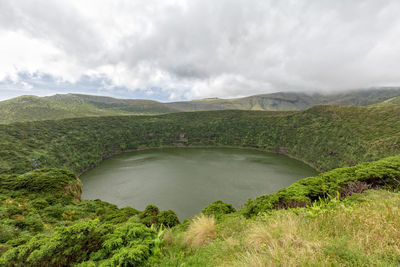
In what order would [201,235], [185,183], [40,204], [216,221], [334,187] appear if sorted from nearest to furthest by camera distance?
[201,235] → [216,221] → [334,187] → [40,204] → [185,183]

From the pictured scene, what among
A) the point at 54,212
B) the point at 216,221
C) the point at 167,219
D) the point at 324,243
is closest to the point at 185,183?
the point at 167,219

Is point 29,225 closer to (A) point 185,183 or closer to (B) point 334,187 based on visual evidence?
(B) point 334,187

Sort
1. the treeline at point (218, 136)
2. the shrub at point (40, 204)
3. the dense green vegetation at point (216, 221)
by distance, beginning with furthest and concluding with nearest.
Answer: the treeline at point (218, 136) < the shrub at point (40, 204) < the dense green vegetation at point (216, 221)

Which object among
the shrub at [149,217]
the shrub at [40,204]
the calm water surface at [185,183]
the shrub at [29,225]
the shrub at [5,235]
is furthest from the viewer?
the calm water surface at [185,183]

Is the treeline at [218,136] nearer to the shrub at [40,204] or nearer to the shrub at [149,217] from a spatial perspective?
the shrub at [40,204]

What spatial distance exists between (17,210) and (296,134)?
112 meters

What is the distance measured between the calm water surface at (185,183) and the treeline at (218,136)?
1931cm

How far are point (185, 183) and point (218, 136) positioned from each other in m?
75.7

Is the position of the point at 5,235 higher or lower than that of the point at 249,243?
lower

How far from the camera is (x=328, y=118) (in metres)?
91.4

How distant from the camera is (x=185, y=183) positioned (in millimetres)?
46938

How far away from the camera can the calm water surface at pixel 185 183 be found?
1438 inches

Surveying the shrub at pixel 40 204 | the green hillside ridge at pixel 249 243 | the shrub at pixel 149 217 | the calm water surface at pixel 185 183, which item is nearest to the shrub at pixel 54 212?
the shrub at pixel 40 204

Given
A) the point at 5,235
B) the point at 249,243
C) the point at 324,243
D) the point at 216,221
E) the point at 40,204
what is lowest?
the point at 40,204
